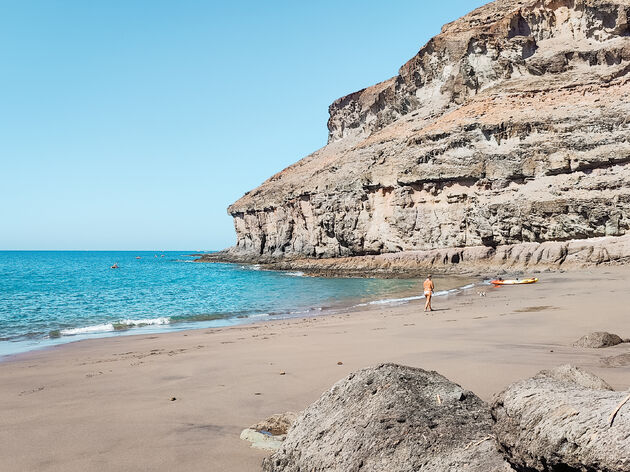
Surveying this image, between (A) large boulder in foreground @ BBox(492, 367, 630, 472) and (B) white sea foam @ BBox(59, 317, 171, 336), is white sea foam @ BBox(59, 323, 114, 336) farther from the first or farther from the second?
(A) large boulder in foreground @ BBox(492, 367, 630, 472)

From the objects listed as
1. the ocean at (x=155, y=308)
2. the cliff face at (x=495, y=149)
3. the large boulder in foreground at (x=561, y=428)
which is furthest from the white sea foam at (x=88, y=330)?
the cliff face at (x=495, y=149)

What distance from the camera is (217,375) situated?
7398mm

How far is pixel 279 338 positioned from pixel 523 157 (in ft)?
113

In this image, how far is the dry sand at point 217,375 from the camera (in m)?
4.41

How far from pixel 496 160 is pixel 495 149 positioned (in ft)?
4.17

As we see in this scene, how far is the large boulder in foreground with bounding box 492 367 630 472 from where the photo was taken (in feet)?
6.36

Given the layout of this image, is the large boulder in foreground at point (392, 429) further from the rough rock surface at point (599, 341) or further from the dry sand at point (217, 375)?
the rough rock surface at point (599, 341)

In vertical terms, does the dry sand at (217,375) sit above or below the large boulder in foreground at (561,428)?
below

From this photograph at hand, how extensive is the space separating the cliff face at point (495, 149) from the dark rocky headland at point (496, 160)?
0.11 metres

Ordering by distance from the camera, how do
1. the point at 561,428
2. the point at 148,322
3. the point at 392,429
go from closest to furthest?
the point at 561,428, the point at 392,429, the point at 148,322

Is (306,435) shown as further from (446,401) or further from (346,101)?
(346,101)

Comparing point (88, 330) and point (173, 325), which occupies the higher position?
point (88, 330)

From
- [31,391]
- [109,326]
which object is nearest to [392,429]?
[31,391]

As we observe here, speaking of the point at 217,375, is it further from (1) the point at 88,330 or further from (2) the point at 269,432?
(1) the point at 88,330
